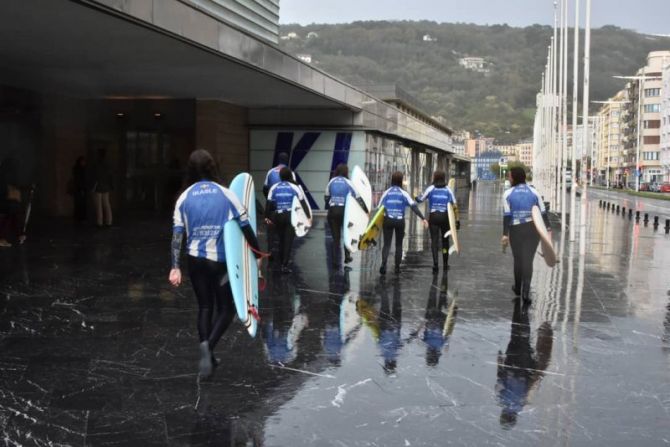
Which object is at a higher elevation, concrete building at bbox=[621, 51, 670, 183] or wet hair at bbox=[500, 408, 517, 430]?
concrete building at bbox=[621, 51, 670, 183]

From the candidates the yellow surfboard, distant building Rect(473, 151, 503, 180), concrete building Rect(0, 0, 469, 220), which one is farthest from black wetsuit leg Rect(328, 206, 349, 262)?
distant building Rect(473, 151, 503, 180)

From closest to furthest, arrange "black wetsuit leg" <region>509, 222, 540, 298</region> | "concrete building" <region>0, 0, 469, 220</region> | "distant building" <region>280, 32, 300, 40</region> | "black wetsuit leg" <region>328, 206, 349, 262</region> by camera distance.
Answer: "black wetsuit leg" <region>509, 222, 540, 298</region>
"concrete building" <region>0, 0, 469, 220</region>
"black wetsuit leg" <region>328, 206, 349, 262</region>
"distant building" <region>280, 32, 300, 40</region>

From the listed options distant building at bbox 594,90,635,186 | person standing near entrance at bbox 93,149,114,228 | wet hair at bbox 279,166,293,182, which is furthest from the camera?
distant building at bbox 594,90,635,186

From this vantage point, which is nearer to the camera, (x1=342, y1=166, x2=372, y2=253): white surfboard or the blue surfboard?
the blue surfboard

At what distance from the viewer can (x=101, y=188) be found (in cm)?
1888

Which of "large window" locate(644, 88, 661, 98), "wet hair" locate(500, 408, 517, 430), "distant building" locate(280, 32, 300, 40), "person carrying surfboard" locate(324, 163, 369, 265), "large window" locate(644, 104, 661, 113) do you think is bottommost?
"wet hair" locate(500, 408, 517, 430)

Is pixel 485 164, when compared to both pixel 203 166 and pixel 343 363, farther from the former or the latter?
pixel 203 166

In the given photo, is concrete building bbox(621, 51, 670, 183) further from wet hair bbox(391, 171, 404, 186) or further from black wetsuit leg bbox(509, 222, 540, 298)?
black wetsuit leg bbox(509, 222, 540, 298)

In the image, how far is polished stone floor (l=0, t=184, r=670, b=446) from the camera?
483 centimetres

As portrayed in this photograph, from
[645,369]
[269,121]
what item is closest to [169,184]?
[269,121]

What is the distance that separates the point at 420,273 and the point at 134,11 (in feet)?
19.7

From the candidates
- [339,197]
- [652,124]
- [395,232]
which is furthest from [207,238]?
[652,124]

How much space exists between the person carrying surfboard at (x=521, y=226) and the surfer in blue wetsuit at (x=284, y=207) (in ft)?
11.6

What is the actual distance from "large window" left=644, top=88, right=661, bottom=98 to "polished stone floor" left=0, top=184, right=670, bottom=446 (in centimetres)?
11617
